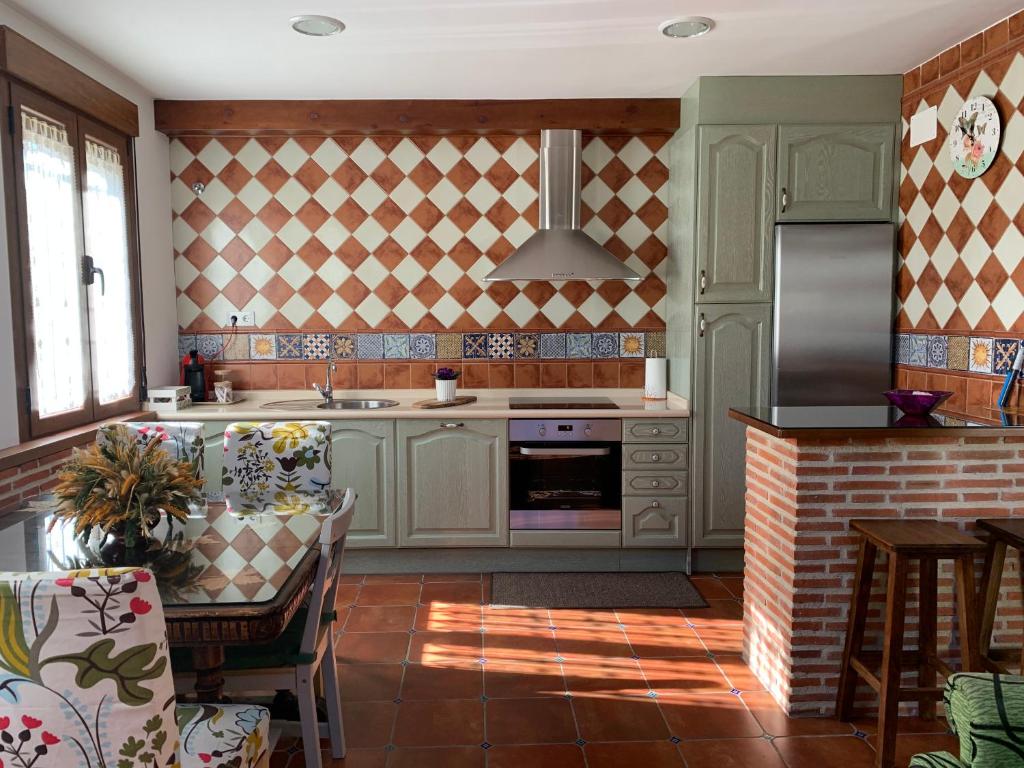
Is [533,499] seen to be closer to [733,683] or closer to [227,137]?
[733,683]

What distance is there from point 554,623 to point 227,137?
124 inches

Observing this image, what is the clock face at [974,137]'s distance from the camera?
10.5 ft

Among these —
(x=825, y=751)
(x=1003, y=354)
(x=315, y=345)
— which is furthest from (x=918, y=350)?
(x=315, y=345)

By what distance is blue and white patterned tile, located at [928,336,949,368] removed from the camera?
3.55m

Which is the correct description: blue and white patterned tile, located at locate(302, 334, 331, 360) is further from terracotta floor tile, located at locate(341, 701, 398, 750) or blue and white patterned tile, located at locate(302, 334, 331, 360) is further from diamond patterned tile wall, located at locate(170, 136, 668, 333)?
terracotta floor tile, located at locate(341, 701, 398, 750)

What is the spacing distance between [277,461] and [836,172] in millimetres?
2994

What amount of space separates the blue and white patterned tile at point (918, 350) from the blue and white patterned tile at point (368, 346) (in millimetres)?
2788

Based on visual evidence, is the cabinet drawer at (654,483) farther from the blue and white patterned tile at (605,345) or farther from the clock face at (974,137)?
the clock face at (974,137)

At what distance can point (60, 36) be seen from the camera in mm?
3199

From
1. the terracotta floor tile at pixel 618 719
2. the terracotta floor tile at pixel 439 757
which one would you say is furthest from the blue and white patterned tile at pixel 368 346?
the terracotta floor tile at pixel 439 757

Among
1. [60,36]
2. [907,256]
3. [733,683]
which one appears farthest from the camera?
[907,256]

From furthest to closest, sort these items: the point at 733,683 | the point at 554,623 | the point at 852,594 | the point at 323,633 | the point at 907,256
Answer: the point at 907,256 < the point at 554,623 < the point at 733,683 < the point at 852,594 < the point at 323,633

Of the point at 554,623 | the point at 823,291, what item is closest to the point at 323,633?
the point at 554,623

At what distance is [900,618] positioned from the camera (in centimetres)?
223
